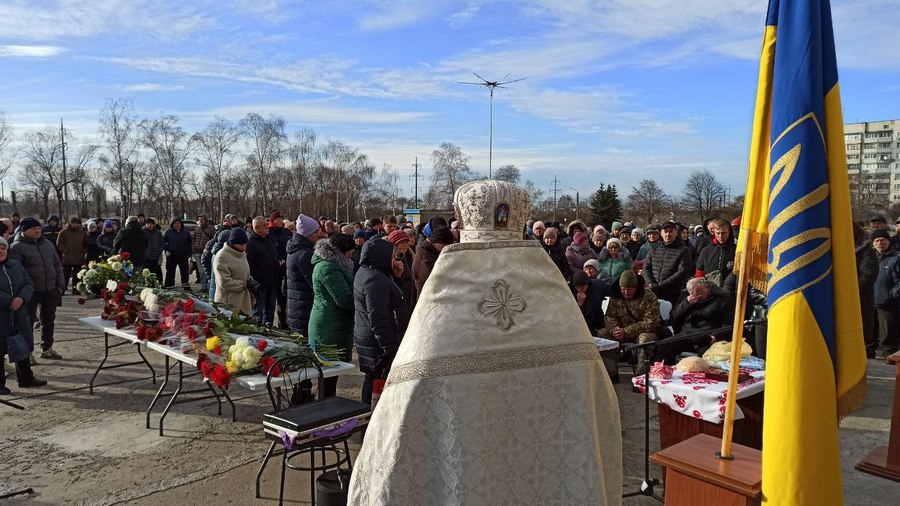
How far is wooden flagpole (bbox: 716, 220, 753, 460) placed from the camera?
9.89 ft

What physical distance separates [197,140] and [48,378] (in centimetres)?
4545

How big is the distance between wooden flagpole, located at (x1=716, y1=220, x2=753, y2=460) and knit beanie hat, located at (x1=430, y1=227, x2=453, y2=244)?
3.97 metres

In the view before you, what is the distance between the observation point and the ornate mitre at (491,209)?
2.76 metres

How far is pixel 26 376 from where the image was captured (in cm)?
726

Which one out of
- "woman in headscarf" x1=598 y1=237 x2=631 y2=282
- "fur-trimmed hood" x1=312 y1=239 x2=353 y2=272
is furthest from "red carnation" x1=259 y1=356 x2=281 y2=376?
"woman in headscarf" x1=598 y1=237 x2=631 y2=282

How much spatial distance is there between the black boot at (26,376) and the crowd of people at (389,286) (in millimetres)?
15

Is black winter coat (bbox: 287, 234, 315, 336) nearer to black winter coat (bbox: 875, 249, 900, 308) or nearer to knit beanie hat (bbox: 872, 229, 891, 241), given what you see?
black winter coat (bbox: 875, 249, 900, 308)

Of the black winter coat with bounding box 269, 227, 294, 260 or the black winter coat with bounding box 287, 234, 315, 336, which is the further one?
the black winter coat with bounding box 269, 227, 294, 260

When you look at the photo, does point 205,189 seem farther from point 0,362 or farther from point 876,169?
point 876,169

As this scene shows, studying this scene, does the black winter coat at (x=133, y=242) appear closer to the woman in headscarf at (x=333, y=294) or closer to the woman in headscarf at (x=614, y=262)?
the woman in headscarf at (x=333, y=294)

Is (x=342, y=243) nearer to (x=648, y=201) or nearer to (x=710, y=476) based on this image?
(x=710, y=476)

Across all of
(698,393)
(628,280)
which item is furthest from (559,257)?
(698,393)

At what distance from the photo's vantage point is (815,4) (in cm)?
288

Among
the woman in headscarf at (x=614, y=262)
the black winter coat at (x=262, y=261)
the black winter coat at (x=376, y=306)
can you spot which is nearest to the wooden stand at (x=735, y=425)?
the black winter coat at (x=376, y=306)
